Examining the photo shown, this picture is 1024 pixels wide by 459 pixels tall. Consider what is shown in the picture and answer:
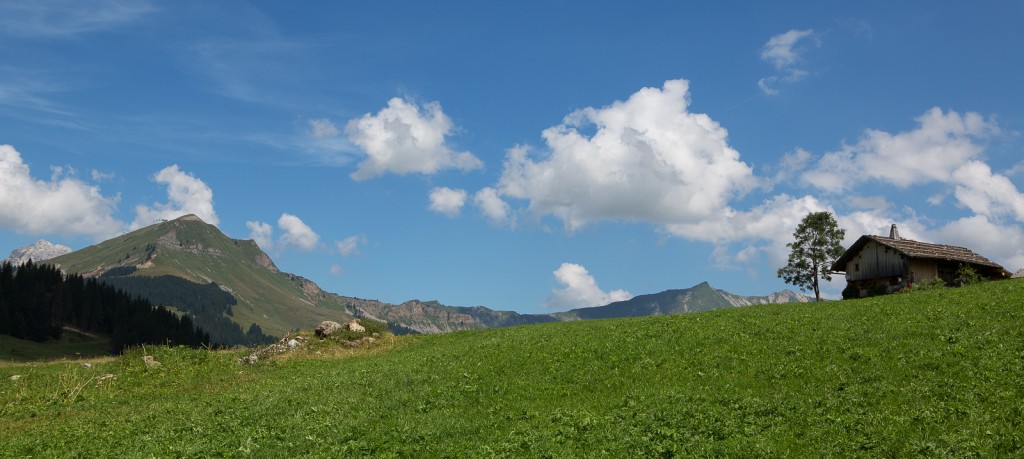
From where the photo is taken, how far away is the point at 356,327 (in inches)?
2221

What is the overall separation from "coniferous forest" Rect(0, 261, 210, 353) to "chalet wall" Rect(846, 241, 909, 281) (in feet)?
498

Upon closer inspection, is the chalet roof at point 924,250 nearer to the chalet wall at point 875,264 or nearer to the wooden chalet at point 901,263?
the wooden chalet at point 901,263

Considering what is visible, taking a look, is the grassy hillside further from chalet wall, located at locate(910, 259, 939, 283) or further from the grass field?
the grass field

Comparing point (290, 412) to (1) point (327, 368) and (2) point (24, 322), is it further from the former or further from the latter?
(2) point (24, 322)

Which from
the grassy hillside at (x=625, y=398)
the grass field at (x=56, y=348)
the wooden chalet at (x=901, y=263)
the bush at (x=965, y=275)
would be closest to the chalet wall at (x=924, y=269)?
the wooden chalet at (x=901, y=263)

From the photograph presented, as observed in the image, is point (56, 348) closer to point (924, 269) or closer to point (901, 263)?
point (901, 263)

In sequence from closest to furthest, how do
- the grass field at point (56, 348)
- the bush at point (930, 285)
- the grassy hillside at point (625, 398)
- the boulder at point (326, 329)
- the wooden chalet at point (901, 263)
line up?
the grassy hillside at point (625, 398), the boulder at point (326, 329), the bush at point (930, 285), the wooden chalet at point (901, 263), the grass field at point (56, 348)

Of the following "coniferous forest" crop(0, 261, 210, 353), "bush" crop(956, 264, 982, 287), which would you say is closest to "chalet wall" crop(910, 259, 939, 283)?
"bush" crop(956, 264, 982, 287)

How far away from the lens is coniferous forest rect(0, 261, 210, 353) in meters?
165

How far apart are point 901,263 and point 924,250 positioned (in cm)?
322

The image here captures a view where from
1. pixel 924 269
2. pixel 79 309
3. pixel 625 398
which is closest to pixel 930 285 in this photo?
pixel 924 269

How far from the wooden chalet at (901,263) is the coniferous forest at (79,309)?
5998 inches

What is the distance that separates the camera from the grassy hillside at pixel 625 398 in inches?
755

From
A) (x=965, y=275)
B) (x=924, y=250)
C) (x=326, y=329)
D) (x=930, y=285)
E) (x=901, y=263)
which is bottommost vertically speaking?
(x=326, y=329)
